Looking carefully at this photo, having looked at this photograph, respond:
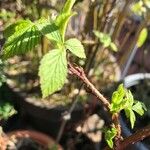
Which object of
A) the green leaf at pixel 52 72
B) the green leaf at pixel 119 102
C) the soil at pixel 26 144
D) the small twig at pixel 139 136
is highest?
the green leaf at pixel 52 72

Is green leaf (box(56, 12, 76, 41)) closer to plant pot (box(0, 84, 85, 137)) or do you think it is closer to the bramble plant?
the bramble plant

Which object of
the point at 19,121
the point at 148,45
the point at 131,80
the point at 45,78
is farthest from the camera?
the point at 148,45

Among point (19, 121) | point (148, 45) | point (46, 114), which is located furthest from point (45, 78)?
point (148, 45)

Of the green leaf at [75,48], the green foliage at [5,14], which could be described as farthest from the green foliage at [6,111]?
the green leaf at [75,48]

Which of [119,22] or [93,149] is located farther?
[93,149]

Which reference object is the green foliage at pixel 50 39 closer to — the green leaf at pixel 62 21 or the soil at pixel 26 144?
the green leaf at pixel 62 21

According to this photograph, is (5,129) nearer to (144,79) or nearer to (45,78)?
(144,79)

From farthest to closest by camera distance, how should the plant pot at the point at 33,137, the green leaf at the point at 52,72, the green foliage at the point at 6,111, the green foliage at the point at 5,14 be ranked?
the plant pot at the point at 33,137
the green foliage at the point at 5,14
the green foliage at the point at 6,111
the green leaf at the point at 52,72

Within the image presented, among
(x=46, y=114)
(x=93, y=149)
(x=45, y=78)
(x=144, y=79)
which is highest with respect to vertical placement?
(x=45, y=78)
